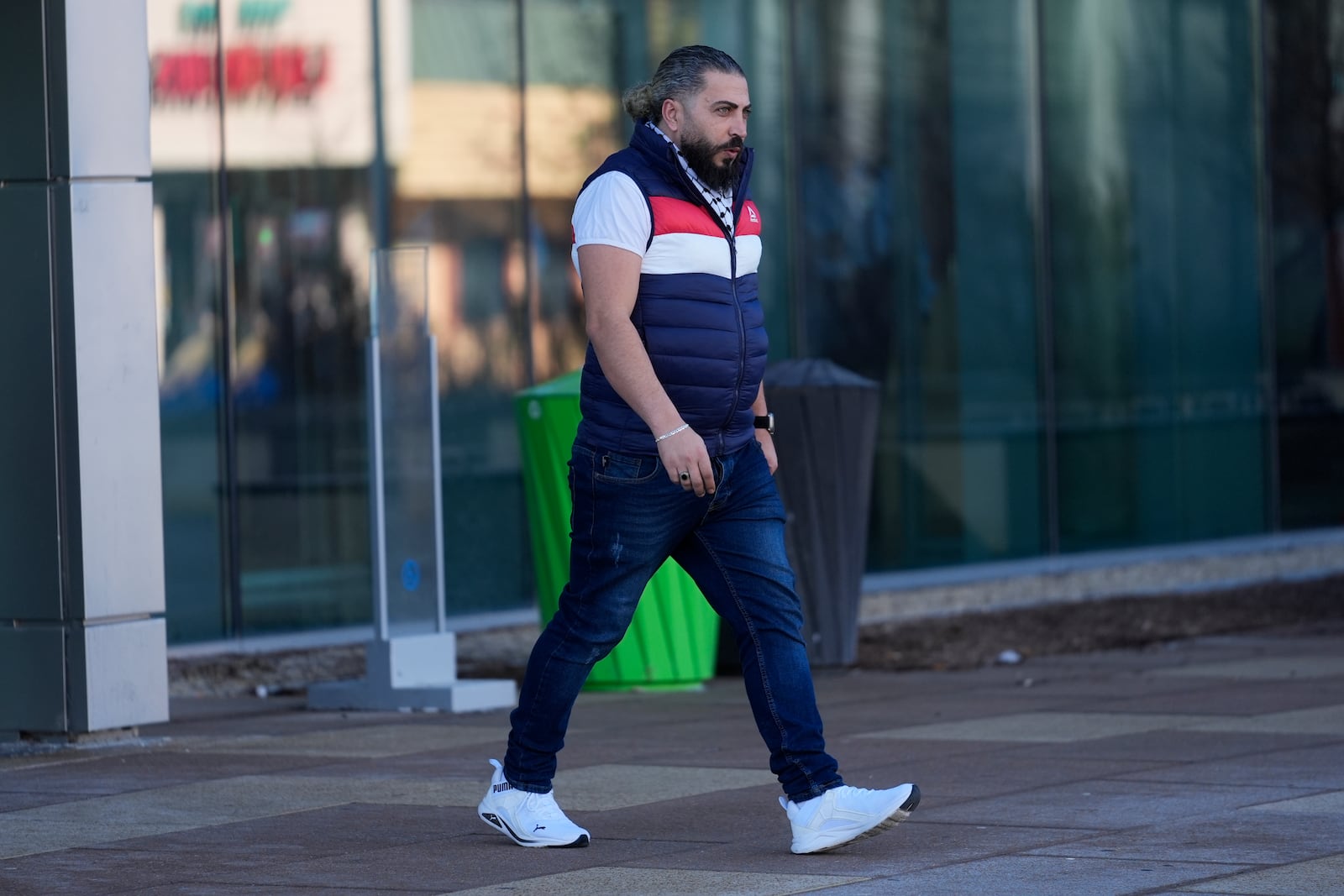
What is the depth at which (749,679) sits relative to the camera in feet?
18.8

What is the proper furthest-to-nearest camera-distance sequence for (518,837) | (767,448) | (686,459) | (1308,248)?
(1308,248) → (767,448) → (518,837) → (686,459)

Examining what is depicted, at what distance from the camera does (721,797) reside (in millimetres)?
6605

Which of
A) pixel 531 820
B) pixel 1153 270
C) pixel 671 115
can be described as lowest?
pixel 531 820

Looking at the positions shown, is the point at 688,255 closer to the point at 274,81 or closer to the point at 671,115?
the point at 671,115

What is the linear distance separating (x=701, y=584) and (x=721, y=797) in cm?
101

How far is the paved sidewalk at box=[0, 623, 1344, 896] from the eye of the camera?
17.4 feet

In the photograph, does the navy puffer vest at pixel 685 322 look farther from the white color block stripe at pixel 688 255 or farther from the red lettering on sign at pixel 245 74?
the red lettering on sign at pixel 245 74

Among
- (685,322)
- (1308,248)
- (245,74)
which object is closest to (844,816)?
(685,322)

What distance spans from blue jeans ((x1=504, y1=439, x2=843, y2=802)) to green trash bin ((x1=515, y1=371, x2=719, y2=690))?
12.3ft

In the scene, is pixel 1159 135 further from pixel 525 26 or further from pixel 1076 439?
pixel 525 26

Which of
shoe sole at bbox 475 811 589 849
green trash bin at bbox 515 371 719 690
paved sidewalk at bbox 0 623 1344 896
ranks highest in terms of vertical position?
green trash bin at bbox 515 371 719 690

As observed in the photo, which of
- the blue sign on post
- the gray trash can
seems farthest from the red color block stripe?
the gray trash can

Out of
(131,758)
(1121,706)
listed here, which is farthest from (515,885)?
(1121,706)

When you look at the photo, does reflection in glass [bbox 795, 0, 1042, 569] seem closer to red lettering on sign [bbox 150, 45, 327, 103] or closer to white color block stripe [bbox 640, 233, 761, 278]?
red lettering on sign [bbox 150, 45, 327, 103]
